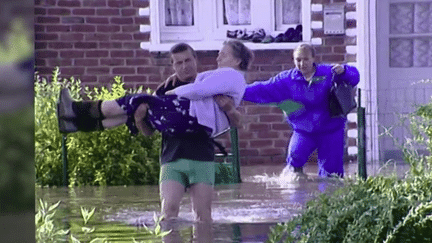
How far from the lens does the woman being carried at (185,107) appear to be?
695 centimetres

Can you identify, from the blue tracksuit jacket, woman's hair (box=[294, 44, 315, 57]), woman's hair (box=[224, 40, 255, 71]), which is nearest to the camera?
woman's hair (box=[224, 40, 255, 71])

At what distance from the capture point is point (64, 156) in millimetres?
9664

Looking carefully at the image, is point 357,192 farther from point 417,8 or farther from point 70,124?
point 417,8

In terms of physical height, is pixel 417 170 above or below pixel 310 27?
below

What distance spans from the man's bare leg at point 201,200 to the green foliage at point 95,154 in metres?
2.70

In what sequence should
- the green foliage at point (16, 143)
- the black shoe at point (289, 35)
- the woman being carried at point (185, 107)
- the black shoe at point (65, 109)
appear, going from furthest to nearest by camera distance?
the black shoe at point (289, 35) → the black shoe at point (65, 109) → the woman being carried at point (185, 107) → the green foliage at point (16, 143)

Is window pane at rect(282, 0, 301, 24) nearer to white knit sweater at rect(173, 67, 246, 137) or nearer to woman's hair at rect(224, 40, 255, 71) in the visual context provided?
woman's hair at rect(224, 40, 255, 71)

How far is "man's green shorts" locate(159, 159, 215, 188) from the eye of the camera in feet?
22.0

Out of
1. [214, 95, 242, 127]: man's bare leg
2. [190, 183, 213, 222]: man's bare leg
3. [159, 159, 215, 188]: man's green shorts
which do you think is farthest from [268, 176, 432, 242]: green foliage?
[214, 95, 242, 127]: man's bare leg

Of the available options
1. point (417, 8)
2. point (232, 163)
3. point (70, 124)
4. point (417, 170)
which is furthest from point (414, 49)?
point (417, 170)

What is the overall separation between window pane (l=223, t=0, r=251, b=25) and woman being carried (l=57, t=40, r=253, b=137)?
3.80 metres

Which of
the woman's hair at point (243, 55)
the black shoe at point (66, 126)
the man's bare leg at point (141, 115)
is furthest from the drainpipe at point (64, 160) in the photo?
the woman's hair at point (243, 55)

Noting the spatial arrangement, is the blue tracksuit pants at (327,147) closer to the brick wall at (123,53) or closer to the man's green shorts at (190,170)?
the brick wall at (123,53)

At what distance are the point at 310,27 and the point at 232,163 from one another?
235 cm
